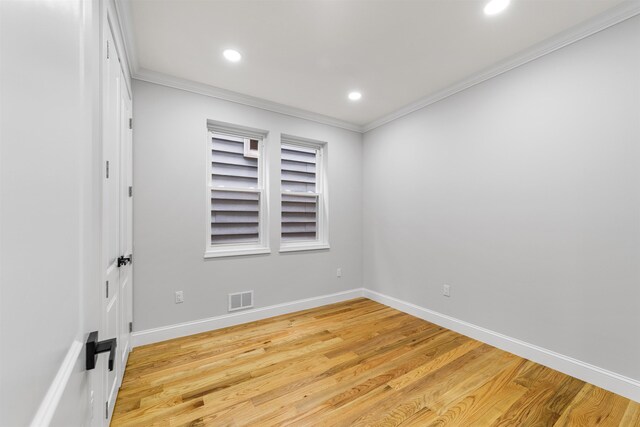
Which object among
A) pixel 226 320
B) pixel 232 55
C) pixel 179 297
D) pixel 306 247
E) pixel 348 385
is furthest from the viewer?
pixel 306 247

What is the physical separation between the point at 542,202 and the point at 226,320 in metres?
3.32

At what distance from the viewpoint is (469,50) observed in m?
2.34

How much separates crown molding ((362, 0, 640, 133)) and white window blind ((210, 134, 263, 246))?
7.32 ft

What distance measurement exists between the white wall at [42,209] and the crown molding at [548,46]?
307 centimetres

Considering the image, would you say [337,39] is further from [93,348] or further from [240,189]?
[93,348]

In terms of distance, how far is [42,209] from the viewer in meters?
0.43

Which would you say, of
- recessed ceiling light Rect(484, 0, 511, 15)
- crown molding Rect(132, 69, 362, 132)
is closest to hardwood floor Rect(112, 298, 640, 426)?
crown molding Rect(132, 69, 362, 132)

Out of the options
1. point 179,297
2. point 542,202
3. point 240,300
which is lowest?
point 240,300

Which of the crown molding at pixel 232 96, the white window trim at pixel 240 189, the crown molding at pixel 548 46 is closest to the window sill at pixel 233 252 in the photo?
the white window trim at pixel 240 189

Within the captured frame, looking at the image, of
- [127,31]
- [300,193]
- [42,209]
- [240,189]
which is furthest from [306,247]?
[42,209]

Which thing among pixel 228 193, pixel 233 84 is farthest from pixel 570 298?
pixel 233 84

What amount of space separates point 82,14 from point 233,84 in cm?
240

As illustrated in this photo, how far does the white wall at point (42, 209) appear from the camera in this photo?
34 centimetres

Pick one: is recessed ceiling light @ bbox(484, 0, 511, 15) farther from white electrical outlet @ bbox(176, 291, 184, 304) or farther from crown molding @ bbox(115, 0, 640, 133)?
white electrical outlet @ bbox(176, 291, 184, 304)
